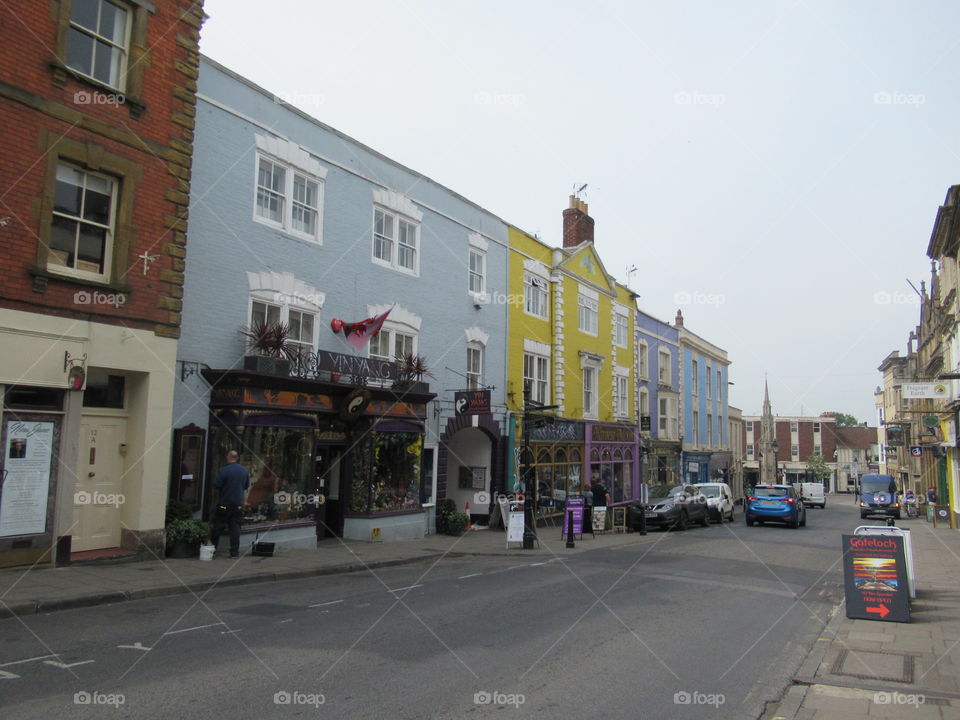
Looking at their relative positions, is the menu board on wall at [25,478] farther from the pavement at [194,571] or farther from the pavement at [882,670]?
the pavement at [882,670]

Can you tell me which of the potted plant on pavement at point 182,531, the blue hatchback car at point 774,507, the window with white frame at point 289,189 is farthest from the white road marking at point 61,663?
the blue hatchback car at point 774,507

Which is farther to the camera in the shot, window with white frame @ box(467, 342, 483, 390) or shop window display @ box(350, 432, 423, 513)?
window with white frame @ box(467, 342, 483, 390)

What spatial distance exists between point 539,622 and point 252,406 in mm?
7834

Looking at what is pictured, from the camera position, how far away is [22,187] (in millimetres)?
11250

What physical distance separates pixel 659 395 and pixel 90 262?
30713 mm

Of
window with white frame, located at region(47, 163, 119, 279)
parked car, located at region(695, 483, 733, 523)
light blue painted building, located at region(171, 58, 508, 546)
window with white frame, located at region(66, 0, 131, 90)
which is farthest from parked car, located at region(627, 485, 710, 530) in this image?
window with white frame, located at region(66, 0, 131, 90)

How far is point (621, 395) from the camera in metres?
33.4

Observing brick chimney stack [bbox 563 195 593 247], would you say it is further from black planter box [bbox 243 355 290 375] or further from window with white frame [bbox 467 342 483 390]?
black planter box [bbox 243 355 290 375]

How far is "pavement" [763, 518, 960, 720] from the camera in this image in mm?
5887

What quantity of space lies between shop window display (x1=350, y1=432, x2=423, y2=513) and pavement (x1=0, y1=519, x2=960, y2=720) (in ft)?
3.56

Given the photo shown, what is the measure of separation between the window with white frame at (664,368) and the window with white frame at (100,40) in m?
30.2

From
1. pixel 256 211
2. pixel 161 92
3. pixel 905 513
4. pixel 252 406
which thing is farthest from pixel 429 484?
pixel 905 513

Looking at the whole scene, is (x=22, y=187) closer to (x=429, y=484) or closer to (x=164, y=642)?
(x=164, y=642)

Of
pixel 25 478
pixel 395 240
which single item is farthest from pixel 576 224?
pixel 25 478
